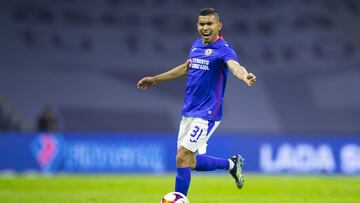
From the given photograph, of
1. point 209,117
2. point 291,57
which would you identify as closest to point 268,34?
point 291,57

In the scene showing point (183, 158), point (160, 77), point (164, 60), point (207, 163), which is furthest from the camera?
point (164, 60)

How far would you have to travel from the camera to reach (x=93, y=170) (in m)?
22.2

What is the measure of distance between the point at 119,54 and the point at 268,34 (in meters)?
5.71

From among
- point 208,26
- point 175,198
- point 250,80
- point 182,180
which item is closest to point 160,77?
point 208,26

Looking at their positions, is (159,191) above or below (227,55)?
below

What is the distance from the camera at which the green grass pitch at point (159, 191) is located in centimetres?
1207

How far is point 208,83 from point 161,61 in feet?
66.7

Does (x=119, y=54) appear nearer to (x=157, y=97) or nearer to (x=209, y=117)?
(x=157, y=97)

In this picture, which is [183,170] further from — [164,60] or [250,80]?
[164,60]

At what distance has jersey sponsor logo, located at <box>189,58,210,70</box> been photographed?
31.9 feet

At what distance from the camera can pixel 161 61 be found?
29953mm

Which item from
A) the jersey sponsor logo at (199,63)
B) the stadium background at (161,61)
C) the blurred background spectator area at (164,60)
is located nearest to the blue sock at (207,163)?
the jersey sponsor logo at (199,63)

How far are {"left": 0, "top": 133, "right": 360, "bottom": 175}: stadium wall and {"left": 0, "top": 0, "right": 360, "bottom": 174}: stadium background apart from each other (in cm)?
510

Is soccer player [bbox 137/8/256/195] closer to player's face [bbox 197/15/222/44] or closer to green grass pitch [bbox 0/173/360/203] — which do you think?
player's face [bbox 197/15/222/44]
